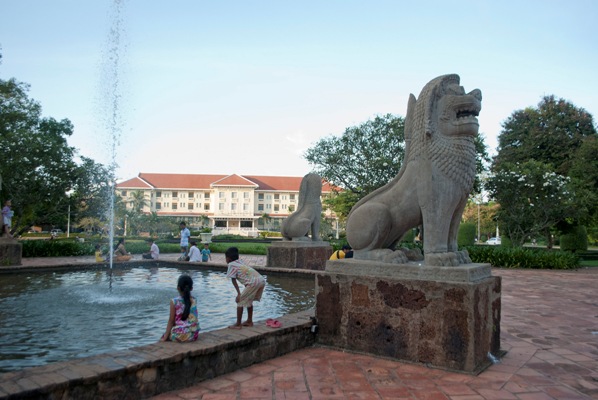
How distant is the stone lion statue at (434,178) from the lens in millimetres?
4355

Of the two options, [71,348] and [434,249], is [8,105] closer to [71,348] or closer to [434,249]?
[71,348]

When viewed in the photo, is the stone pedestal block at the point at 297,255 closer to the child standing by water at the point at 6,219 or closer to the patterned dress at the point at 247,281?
the patterned dress at the point at 247,281

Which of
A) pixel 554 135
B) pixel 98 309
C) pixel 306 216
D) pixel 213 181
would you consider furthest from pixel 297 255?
pixel 213 181

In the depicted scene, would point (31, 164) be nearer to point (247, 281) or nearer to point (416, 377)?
point (247, 281)

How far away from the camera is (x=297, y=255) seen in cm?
1066

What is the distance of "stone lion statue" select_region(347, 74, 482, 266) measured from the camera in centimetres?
436

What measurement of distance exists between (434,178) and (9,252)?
11.7 m

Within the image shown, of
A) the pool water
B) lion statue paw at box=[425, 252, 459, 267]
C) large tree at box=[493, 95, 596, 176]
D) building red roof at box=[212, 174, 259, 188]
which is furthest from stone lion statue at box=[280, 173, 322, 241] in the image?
building red roof at box=[212, 174, 259, 188]

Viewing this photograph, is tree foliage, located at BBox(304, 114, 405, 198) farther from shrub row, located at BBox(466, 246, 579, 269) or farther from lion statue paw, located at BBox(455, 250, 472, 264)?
lion statue paw, located at BBox(455, 250, 472, 264)

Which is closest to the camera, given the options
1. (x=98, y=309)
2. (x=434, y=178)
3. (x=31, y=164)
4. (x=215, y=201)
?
(x=434, y=178)

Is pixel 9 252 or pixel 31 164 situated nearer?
pixel 9 252

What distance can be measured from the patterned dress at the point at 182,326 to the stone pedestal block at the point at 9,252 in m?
10.2

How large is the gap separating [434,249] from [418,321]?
0.71 m

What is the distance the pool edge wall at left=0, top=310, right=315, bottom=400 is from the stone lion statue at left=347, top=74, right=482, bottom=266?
138cm
